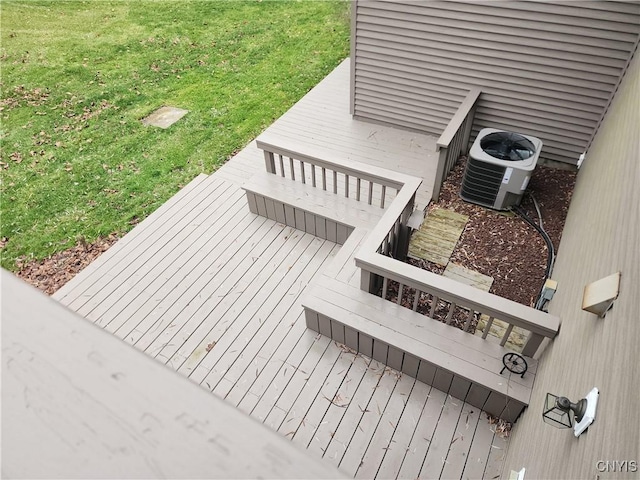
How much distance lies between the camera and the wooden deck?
275 centimetres

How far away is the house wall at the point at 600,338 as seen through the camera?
3.90ft

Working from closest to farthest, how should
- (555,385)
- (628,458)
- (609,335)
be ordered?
(628,458) < (609,335) < (555,385)

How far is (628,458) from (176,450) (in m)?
1.10

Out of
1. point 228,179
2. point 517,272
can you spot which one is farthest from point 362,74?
point 517,272

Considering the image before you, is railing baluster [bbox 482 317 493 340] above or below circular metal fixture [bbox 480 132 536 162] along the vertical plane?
below

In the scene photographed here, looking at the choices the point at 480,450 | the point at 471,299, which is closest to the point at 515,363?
the point at 471,299

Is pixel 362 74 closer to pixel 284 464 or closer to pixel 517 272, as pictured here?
pixel 517 272

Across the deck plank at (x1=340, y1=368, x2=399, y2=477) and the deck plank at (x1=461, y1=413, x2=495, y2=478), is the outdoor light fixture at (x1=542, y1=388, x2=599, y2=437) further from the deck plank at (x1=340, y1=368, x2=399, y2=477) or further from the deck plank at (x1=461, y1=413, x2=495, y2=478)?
the deck plank at (x1=340, y1=368, x2=399, y2=477)

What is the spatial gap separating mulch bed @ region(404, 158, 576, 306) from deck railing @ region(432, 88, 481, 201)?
8.9 inches

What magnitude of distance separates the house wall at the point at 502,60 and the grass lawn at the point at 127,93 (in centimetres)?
208

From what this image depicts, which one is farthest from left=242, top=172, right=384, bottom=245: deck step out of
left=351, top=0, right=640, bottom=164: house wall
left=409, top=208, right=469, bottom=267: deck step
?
left=351, top=0, right=640, bottom=164: house wall

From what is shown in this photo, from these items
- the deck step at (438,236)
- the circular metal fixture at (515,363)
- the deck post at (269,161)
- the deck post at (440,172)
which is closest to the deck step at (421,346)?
the circular metal fixture at (515,363)

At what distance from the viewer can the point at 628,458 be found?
1.00 m

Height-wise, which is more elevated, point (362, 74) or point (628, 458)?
point (628, 458)
